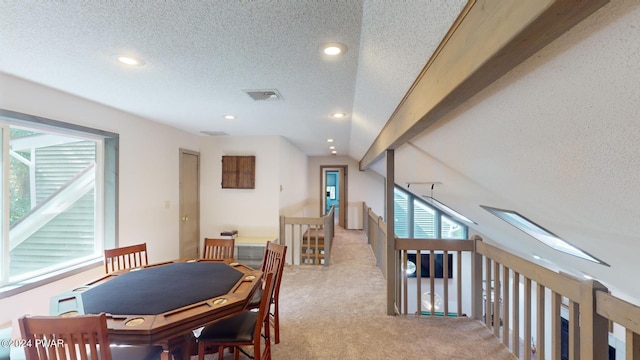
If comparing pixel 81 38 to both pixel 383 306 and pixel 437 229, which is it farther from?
pixel 437 229

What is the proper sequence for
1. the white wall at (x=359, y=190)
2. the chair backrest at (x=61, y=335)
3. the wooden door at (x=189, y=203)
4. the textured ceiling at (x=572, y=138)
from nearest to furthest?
the textured ceiling at (x=572, y=138)
the chair backrest at (x=61, y=335)
the wooden door at (x=189, y=203)
the white wall at (x=359, y=190)

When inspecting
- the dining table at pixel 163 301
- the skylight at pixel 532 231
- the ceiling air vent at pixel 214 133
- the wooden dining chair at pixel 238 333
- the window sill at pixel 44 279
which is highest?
the ceiling air vent at pixel 214 133

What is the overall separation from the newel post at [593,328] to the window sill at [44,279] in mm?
4105

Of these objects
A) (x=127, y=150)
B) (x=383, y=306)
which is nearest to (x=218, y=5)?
(x=127, y=150)

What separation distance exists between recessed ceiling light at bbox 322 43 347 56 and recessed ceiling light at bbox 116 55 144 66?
4.42ft

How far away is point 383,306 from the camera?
3.19 m

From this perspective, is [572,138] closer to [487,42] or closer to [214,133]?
[487,42]

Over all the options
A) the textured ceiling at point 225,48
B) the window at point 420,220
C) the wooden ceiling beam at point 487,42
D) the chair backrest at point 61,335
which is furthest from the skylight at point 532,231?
the window at point 420,220

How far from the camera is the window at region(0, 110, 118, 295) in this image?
2.39 meters

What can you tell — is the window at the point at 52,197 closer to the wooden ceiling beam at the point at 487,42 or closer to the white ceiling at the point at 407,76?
the white ceiling at the point at 407,76

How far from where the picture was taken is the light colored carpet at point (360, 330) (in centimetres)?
230

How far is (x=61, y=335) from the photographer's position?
1.31m

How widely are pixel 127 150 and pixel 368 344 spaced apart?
145 inches

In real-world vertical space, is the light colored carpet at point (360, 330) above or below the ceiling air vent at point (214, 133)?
below
